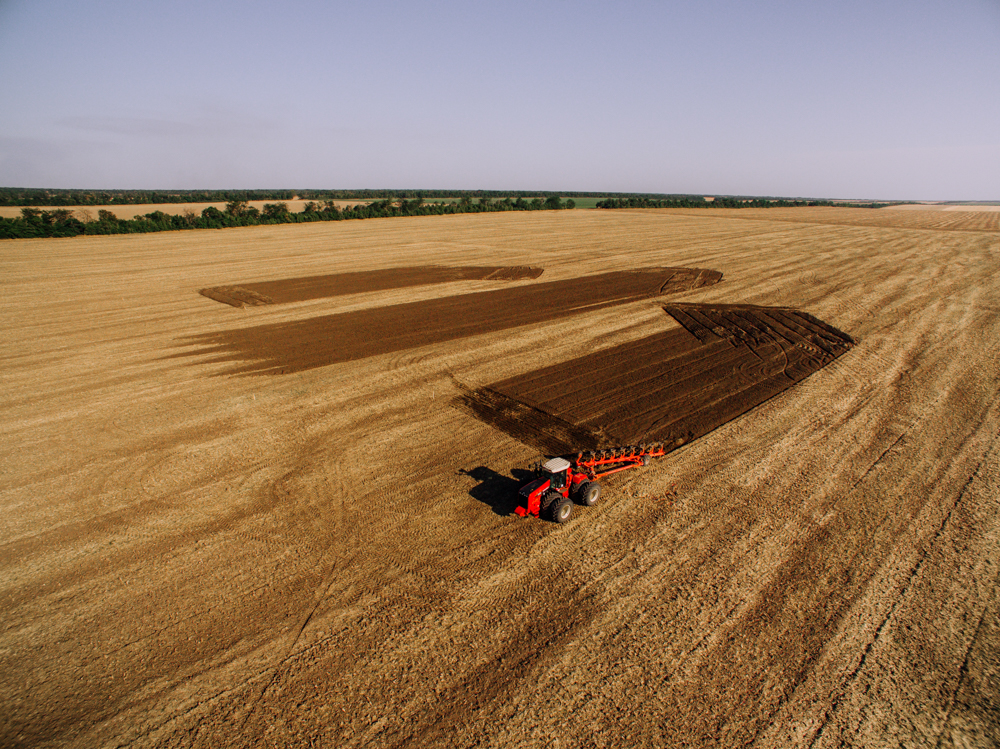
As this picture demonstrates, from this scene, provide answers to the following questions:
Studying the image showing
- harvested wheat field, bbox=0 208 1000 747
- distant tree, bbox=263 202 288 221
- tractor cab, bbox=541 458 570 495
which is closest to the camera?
harvested wheat field, bbox=0 208 1000 747

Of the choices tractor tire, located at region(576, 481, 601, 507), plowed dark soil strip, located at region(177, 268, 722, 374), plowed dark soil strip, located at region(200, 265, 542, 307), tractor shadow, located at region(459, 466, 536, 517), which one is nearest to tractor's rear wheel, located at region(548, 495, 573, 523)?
tractor tire, located at region(576, 481, 601, 507)

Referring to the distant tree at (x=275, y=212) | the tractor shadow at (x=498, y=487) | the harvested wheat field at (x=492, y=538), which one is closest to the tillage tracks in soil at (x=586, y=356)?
the harvested wheat field at (x=492, y=538)

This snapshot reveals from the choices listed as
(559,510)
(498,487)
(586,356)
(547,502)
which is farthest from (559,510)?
(586,356)

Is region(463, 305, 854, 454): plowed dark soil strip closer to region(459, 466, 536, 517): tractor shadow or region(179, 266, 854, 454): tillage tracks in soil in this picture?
region(179, 266, 854, 454): tillage tracks in soil

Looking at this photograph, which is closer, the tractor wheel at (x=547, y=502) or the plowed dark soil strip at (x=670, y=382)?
the tractor wheel at (x=547, y=502)

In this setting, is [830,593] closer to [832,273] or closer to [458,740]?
[458,740]

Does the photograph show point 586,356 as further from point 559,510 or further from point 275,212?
point 275,212

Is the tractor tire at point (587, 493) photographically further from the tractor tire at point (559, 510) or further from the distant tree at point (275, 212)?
the distant tree at point (275, 212)
